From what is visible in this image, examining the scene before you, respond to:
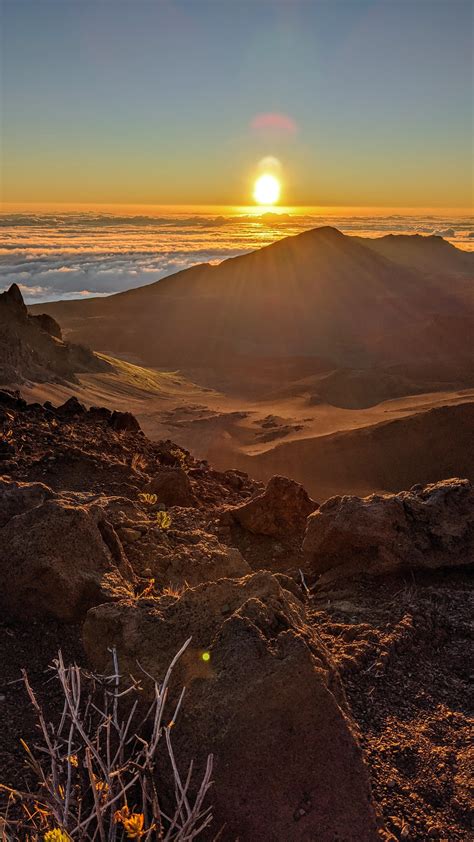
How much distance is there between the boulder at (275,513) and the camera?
704cm

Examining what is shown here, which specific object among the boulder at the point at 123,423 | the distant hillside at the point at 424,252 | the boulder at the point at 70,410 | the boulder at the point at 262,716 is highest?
the distant hillside at the point at 424,252

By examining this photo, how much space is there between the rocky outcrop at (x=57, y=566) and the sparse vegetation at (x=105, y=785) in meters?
0.75

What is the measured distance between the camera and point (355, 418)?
2088 cm

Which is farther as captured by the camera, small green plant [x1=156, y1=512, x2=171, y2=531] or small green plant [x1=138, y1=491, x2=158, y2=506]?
small green plant [x1=138, y1=491, x2=158, y2=506]

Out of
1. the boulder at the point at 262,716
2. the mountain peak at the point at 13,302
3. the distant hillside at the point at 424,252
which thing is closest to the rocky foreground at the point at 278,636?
the boulder at the point at 262,716

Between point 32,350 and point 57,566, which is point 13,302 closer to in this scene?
point 32,350

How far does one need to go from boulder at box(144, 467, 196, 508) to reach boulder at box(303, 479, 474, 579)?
2.17m

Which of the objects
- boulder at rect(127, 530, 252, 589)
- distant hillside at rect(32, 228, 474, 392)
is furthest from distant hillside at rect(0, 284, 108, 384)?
boulder at rect(127, 530, 252, 589)

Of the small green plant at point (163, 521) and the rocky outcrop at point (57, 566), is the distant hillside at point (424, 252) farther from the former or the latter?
the rocky outcrop at point (57, 566)

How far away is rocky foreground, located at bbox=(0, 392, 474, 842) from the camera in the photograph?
240cm

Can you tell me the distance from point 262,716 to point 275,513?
4.62 metres

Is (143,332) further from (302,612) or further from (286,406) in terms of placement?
(302,612)

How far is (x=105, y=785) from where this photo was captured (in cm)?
207

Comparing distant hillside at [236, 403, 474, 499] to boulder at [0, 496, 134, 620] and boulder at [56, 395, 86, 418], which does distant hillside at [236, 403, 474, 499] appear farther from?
boulder at [0, 496, 134, 620]
